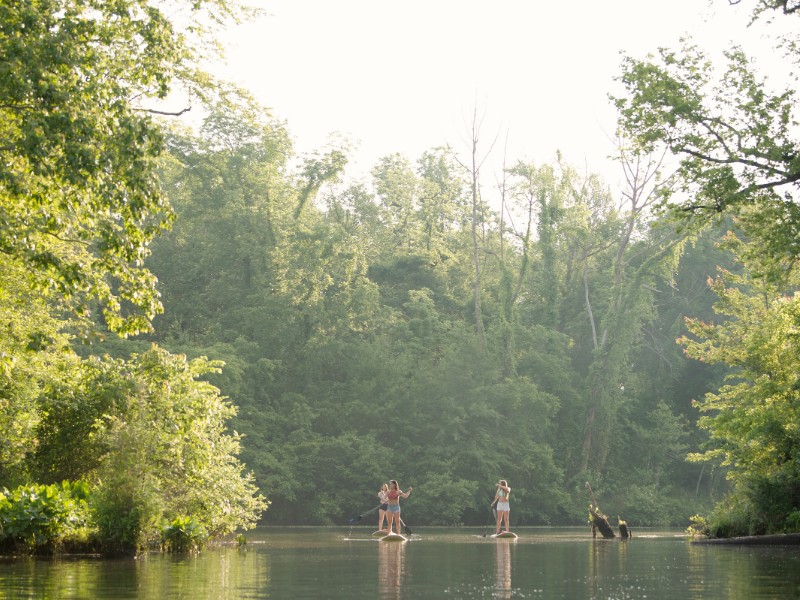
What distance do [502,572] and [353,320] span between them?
1829 inches

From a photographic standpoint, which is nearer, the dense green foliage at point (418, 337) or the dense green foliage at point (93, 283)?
the dense green foliage at point (93, 283)

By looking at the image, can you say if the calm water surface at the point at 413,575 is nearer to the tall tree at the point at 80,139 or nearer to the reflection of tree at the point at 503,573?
the reflection of tree at the point at 503,573

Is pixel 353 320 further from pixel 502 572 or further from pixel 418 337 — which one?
pixel 502 572

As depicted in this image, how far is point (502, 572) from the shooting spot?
1675 centimetres

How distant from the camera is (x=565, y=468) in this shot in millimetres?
64562

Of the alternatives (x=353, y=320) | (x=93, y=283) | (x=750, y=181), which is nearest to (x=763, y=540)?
(x=750, y=181)

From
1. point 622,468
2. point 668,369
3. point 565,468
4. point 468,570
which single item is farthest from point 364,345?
A: point 468,570

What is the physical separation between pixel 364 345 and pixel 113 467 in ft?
132

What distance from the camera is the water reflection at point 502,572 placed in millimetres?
13012

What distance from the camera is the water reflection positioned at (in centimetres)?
1301

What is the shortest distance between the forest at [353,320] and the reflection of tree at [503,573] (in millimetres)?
6083

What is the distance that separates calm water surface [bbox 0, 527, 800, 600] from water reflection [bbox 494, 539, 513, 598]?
0.05ft

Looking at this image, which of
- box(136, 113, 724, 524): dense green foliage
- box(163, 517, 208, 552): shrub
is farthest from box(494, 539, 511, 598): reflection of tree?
box(136, 113, 724, 524): dense green foliage

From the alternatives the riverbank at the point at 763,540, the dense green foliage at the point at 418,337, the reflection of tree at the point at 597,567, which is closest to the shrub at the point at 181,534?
the reflection of tree at the point at 597,567
